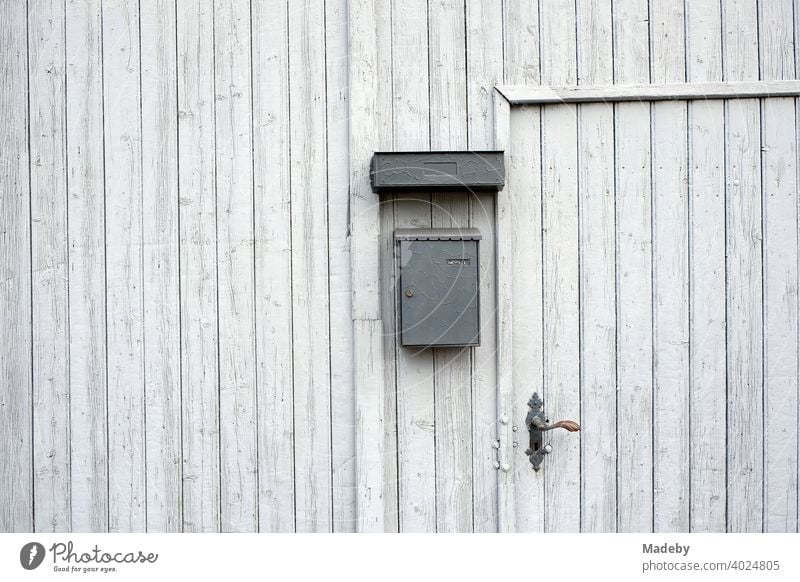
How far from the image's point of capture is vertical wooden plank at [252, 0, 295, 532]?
241 cm

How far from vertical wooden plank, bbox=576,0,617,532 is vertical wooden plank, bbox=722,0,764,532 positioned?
43 cm

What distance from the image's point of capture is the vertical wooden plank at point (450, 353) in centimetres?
240

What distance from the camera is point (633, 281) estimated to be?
242cm

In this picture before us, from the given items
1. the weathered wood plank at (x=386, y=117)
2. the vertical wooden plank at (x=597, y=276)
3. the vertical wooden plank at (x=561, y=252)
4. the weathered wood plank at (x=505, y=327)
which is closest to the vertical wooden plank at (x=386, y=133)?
the weathered wood plank at (x=386, y=117)

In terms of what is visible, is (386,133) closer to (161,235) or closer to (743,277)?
(161,235)

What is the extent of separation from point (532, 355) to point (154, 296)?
4.65 ft

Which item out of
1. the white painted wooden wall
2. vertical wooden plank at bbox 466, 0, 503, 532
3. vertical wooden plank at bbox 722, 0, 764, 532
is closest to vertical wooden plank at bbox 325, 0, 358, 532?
the white painted wooden wall

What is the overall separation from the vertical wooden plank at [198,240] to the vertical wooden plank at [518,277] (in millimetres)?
1055

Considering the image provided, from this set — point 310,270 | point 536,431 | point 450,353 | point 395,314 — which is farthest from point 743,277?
point 310,270

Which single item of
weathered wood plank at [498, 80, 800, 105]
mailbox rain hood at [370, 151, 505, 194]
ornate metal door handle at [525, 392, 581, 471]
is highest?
weathered wood plank at [498, 80, 800, 105]

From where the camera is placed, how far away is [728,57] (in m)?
2.40

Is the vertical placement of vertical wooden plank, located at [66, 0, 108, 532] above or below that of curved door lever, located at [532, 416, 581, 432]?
above

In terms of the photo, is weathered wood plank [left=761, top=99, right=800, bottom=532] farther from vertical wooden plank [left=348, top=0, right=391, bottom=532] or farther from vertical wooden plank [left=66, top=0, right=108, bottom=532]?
vertical wooden plank [left=66, top=0, right=108, bottom=532]

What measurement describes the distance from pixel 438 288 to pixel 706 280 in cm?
101
